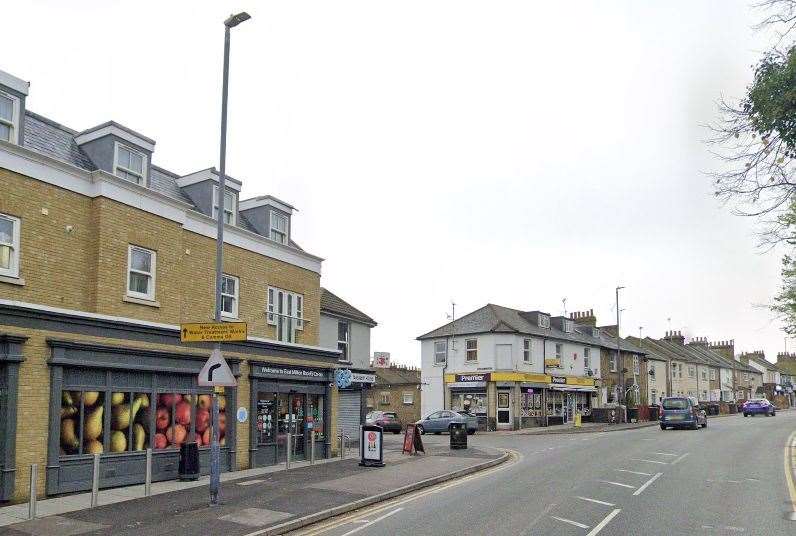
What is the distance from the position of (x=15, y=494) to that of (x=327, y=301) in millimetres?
17680

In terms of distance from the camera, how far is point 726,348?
96625 millimetres

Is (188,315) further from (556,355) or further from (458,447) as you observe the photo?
(556,355)

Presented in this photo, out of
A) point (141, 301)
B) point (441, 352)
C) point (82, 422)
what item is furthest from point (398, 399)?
point (82, 422)

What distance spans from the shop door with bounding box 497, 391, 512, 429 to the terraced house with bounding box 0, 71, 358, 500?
→ 24.6 metres

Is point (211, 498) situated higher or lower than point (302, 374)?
lower

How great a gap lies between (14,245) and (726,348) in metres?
98.2

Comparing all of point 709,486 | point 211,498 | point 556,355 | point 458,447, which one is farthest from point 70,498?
Result: point 556,355

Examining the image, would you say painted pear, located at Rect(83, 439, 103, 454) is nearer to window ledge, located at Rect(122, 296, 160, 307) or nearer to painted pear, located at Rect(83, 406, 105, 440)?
painted pear, located at Rect(83, 406, 105, 440)

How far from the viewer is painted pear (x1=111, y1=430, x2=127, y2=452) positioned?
16.0 metres

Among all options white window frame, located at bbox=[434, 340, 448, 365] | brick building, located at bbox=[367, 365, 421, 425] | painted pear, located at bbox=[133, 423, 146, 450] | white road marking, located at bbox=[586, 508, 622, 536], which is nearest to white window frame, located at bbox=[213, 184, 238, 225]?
painted pear, located at bbox=[133, 423, 146, 450]

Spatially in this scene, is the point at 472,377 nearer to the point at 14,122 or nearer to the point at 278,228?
the point at 278,228

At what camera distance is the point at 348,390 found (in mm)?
29844

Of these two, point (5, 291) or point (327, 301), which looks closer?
point (5, 291)

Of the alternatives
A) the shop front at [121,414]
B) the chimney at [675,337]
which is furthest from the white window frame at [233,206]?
the chimney at [675,337]
